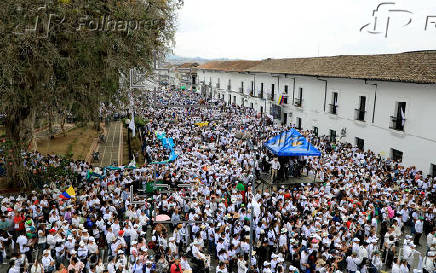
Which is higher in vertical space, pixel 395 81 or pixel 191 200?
pixel 395 81

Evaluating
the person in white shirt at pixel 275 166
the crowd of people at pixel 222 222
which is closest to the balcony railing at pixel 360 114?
the crowd of people at pixel 222 222

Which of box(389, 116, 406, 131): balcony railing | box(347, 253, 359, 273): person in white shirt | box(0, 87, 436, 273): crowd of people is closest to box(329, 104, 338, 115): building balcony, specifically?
box(389, 116, 406, 131): balcony railing

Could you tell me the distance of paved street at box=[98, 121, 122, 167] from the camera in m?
23.2

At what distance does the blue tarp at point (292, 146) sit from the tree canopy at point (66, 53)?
296 inches

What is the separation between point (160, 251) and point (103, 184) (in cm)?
617

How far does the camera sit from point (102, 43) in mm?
13672

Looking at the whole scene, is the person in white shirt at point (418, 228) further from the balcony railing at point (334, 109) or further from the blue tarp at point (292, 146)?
the balcony railing at point (334, 109)

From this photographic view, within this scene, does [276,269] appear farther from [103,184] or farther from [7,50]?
[7,50]

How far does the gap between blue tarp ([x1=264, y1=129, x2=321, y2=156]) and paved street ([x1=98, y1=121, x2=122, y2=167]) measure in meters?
11.5

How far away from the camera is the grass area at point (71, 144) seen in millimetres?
23641

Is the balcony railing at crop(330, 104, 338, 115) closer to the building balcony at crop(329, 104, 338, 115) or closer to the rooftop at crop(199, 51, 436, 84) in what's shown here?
the building balcony at crop(329, 104, 338, 115)

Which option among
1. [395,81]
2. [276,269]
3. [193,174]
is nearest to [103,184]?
[193,174]

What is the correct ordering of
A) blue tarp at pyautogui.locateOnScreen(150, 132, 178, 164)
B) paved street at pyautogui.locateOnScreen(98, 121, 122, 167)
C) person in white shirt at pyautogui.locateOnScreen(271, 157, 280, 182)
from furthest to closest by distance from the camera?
paved street at pyautogui.locateOnScreen(98, 121, 122, 167) < blue tarp at pyautogui.locateOnScreen(150, 132, 178, 164) < person in white shirt at pyautogui.locateOnScreen(271, 157, 280, 182)

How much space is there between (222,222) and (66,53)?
364 inches
